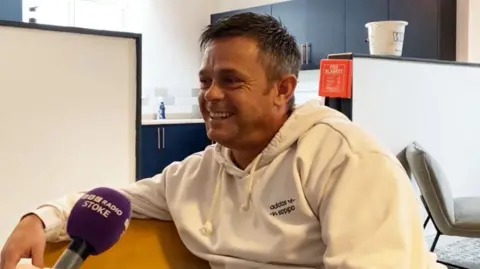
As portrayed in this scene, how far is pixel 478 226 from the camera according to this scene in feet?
8.88

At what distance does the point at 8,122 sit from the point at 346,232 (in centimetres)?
149

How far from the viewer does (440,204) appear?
9.14 feet

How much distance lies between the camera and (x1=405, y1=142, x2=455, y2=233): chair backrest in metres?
2.79

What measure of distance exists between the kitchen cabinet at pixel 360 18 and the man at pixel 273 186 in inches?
136

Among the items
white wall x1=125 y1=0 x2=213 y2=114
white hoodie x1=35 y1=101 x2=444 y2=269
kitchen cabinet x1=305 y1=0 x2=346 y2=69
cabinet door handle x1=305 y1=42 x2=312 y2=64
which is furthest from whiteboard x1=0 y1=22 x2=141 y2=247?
white wall x1=125 y1=0 x2=213 y2=114

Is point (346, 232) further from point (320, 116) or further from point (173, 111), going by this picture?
point (173, 111)

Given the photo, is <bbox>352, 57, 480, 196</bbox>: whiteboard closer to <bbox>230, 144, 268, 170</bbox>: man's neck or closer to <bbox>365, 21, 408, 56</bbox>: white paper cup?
<bbox>365, 21, 408, 56</bbox>: white paper cup

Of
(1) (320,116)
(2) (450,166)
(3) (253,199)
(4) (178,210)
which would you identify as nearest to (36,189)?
(4) (178,210)

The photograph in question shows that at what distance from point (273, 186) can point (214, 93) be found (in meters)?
0.23

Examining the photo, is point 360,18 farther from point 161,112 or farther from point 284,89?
point 284,89

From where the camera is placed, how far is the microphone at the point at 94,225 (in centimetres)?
87

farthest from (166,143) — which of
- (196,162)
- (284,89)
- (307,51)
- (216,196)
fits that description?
(284,89)

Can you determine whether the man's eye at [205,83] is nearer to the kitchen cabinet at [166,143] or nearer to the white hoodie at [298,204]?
the white hoodie at [298,204]

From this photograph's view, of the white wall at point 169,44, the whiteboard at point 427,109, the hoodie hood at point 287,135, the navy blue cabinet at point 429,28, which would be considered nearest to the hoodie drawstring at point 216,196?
the hoodie hood at point 287,135
